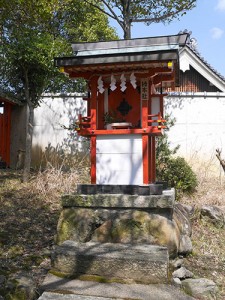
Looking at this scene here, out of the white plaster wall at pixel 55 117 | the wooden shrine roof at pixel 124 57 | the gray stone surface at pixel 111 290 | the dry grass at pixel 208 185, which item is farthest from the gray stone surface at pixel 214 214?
the white plaster wall at pixel 55 117

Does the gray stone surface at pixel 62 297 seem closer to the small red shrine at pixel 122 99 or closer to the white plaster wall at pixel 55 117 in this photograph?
the small red shrine at pixel 122 99

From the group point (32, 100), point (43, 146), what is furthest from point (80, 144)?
point (32, 100)

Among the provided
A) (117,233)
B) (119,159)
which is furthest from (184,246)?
(119,159)

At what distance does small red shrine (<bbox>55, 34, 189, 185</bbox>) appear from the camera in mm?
4984

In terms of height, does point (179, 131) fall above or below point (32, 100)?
below

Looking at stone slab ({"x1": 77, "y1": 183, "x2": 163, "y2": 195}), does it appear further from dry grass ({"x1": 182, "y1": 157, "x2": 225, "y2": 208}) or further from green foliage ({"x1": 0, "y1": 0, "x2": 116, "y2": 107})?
green foliage ({"x1": 0, "y1": 0, "x2": 116, "y2": 107})

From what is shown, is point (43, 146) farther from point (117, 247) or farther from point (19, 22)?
point (117, 247)

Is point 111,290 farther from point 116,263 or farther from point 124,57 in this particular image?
point 124,57

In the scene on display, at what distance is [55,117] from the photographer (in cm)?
1159

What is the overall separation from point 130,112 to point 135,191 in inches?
53.7

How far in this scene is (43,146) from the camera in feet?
37.9

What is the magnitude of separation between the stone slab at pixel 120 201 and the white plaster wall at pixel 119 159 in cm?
34

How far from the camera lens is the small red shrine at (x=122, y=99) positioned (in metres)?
4.98

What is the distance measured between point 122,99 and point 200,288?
10.2ft
